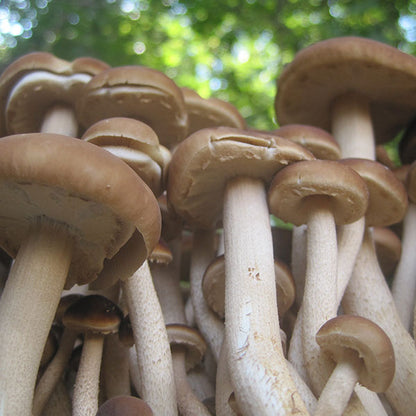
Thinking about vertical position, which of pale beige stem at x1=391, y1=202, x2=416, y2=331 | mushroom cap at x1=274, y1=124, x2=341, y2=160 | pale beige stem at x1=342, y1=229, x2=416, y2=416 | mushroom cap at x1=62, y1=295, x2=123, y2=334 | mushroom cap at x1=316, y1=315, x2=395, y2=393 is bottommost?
pale beige stem at x1=391, y1=202, x2=416, y2=331

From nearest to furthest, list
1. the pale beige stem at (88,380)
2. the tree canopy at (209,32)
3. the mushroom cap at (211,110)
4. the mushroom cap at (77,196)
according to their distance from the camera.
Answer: the mushroom cap at (77,196)
the pale beige stem at (88,380)
the mushroom cap at (211,110)
the tree canopy at (209,32)

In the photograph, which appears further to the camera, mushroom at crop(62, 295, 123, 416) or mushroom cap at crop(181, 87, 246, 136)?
mushroom cap at crop(181, 87, 246, 136)

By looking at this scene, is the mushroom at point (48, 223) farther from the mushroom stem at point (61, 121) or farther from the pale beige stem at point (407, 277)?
the pale beige stem at point (407, 277)

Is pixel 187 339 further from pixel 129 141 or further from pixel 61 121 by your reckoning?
pixel 61 121

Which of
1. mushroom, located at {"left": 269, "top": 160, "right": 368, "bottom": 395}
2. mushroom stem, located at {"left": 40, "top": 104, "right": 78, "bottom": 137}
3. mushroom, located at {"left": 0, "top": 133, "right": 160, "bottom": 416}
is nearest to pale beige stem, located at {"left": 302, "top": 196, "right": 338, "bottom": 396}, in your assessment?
mushroom, located at {"left": 269, "top": 160, "right": 368, "bottom": 395}

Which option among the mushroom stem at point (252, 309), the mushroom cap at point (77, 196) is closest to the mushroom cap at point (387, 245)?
the mushroom stem at point (252, 309)

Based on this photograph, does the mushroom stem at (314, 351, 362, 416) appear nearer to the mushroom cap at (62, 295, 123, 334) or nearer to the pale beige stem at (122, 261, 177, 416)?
the pale beige stem at (122, 261, 177, 416)

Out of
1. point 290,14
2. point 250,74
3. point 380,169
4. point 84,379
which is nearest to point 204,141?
point 380,169
